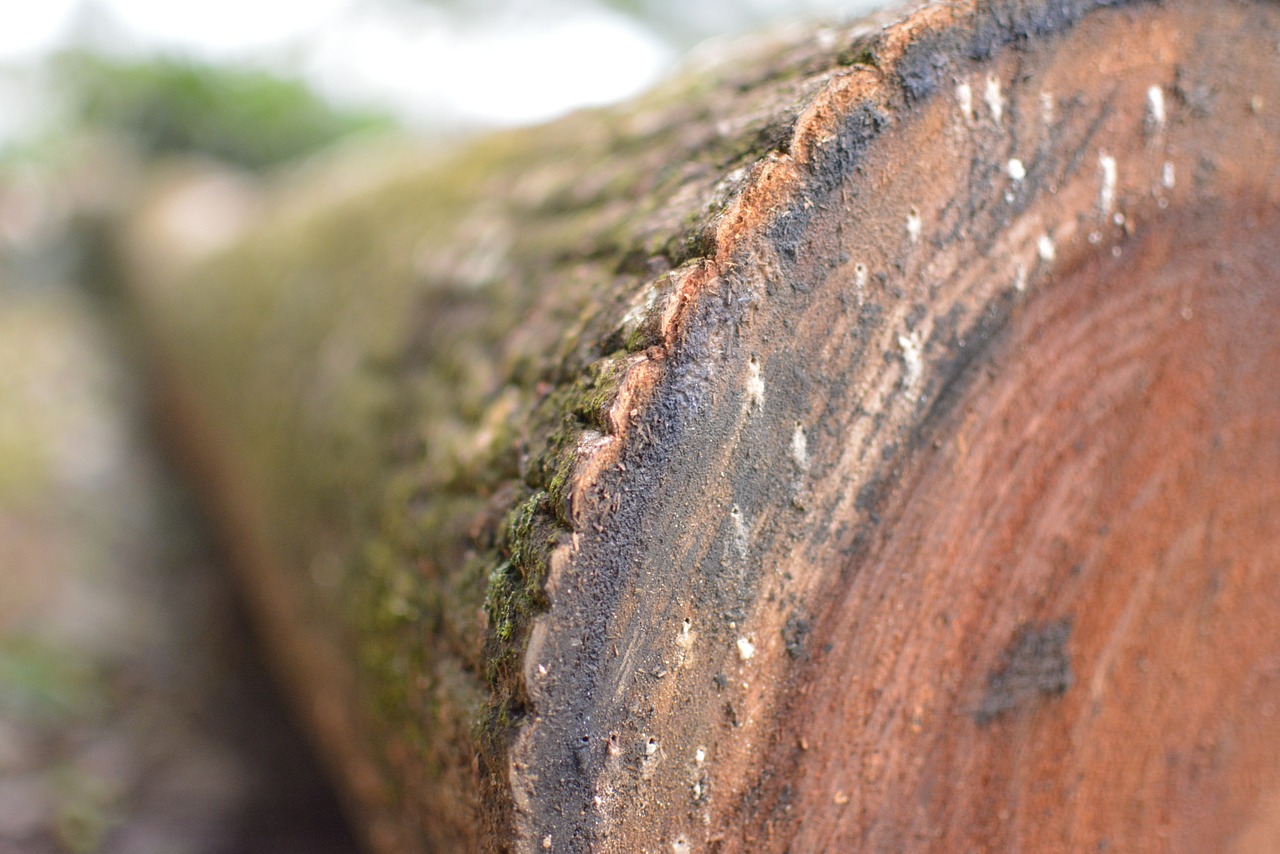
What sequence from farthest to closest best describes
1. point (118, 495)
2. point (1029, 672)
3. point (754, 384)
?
point (118, 495) → point (1029, 672) → point (754, 384)

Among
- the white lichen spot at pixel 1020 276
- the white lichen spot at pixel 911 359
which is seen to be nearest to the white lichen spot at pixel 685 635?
the white lichen spot at pixel 911 359

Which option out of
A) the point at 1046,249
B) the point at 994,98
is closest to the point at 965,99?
the point at 994,98

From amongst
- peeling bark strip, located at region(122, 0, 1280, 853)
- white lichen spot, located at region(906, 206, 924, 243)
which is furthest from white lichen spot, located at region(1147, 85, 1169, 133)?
white lichen spot, located at region(906, 206, 924, 243)

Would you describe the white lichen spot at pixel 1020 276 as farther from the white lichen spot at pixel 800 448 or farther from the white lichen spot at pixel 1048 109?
the white lichen spot at pixel 800 448

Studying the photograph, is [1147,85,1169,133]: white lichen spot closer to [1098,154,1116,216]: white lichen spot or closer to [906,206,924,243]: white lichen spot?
[1098,154,1116,216]: white lichen spot

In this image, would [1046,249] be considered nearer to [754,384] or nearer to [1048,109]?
[1048,109]

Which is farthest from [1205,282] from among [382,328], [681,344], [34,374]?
[34,374]
